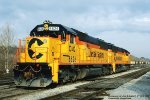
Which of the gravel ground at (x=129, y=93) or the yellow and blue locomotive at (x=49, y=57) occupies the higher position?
the yellow and blue locomotive at (x=49, y=57)

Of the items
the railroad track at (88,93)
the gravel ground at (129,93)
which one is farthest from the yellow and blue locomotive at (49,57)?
the gravel ground at (129,93)

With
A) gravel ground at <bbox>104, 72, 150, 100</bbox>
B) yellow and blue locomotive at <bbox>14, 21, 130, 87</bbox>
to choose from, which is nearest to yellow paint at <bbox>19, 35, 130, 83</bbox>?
yellow and blue locomotive at <bbox>14, 21, 130, 87</bbox>

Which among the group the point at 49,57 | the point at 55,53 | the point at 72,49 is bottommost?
the point at 49,57

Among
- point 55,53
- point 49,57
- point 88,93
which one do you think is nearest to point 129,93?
point 88,93

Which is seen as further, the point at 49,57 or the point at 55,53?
the point at 55,53

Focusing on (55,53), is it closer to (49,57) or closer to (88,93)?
(49,57)

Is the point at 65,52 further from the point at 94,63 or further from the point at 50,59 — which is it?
the point at 94,63

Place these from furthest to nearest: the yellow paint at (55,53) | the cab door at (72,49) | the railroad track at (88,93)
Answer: the cab door at (72,49) → the yellow paint at (55,53) → the railroad track at (88,93)

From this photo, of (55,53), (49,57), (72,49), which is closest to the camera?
(49,57)

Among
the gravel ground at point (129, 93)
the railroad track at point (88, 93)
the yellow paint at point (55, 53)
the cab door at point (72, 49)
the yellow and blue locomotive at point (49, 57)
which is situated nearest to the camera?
the gravel ground at point (129, 93)

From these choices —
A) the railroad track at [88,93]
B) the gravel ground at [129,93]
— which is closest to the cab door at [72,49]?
the railroad track at [88,93]

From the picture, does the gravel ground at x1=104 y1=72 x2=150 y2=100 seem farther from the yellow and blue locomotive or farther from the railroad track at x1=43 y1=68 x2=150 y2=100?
the yellow and blue locomotive

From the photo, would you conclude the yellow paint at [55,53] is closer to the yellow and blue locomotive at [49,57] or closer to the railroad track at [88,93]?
the yellow and blue locomotive at [49,57]

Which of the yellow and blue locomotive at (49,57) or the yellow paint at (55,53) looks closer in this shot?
the yellow and blue locomotive at (49,57)
